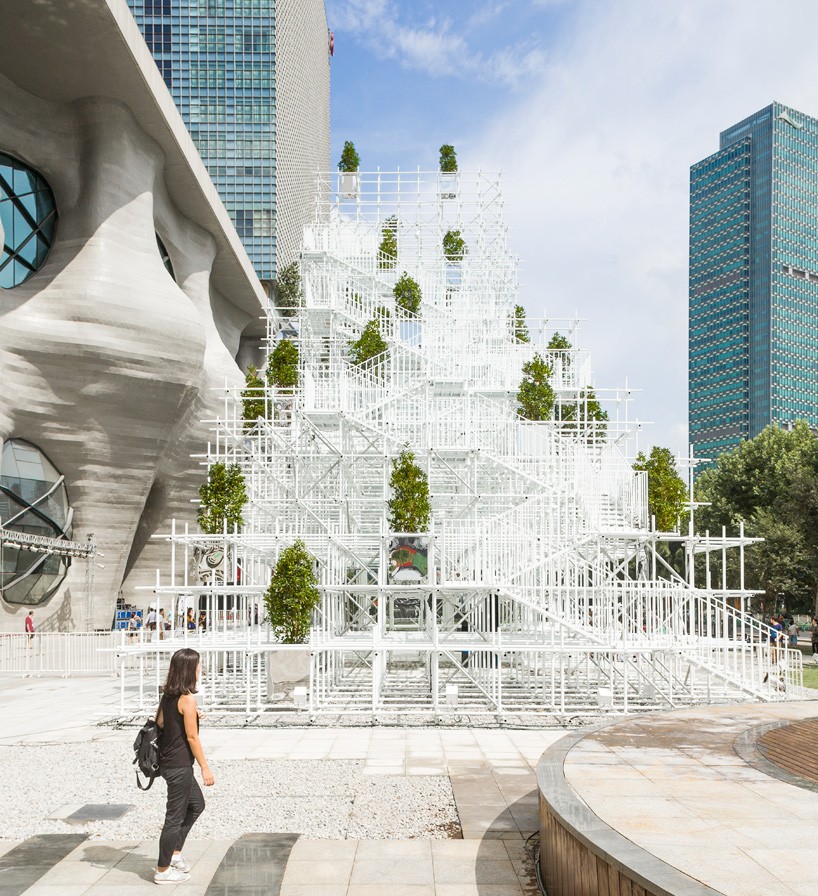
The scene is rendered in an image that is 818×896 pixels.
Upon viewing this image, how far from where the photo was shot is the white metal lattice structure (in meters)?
18.2

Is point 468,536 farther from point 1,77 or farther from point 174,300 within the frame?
point 1,77

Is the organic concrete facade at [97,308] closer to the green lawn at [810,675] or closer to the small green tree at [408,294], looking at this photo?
the small green tree at [408,294]

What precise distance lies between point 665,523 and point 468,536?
26.9 ft

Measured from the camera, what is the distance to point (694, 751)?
9484mm

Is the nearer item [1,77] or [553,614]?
[553,614]

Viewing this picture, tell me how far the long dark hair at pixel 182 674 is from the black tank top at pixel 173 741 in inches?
3.4

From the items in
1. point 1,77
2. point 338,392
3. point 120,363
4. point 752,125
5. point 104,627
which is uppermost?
point 752,125

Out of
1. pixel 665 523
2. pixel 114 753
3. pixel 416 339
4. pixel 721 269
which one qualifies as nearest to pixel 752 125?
pixel 721 269

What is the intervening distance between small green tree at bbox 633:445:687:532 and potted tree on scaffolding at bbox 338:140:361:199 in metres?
24.6

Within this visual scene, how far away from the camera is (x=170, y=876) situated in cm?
782

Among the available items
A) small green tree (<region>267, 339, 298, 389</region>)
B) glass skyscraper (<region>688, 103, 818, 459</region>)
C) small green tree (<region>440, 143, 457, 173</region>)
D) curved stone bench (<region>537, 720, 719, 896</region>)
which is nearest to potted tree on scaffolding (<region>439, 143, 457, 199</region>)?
small green tree (<region>440, 143, 457, 173</region>)

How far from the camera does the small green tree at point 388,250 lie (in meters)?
44.5

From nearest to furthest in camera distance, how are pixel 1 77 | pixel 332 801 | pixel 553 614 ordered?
pixel 332 801
pixel 553 614
pixel 1 77

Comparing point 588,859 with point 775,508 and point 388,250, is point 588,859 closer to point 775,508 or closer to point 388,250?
point 388,250
